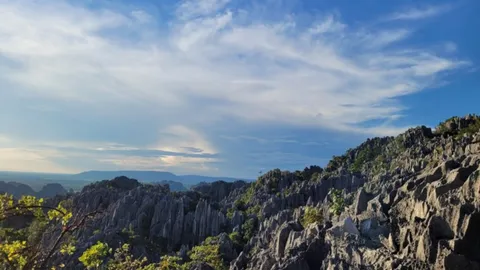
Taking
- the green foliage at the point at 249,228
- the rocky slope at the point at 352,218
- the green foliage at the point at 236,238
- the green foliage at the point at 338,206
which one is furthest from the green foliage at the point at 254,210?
the green foliage at the point at 338,206

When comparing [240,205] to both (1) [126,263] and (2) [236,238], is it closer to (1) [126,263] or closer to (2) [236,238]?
(2) [236,238]

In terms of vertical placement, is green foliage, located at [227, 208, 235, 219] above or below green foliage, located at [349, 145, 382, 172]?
below

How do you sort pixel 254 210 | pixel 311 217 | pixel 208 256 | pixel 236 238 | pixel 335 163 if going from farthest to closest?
1. pixel 335 163
2. pixel 254 210
3. pixel 236 238
4. pixel 311 217
5. pixel 208 256

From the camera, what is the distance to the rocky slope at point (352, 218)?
35.3 metres

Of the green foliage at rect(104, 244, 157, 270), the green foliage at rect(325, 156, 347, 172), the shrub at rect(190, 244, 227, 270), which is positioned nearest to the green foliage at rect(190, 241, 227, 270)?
the shrub at rect(190, 244, 227, 270)

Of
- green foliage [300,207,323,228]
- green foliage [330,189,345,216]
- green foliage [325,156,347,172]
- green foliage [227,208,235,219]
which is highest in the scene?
green foliage [325,156,347,172]

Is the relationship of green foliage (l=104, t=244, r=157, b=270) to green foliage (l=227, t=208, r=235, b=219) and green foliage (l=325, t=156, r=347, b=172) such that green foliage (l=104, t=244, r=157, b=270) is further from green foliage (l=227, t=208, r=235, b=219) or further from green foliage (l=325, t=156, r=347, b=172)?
green foliage (l=325, t=156, r=347, b=172)

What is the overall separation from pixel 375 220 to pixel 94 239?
167 ft

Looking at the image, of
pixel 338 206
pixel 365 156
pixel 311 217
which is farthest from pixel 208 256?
pixel 365 156

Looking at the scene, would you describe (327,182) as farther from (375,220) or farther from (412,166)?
(375,220)

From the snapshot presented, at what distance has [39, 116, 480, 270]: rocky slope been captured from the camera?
3528cm

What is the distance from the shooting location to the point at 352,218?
46.1 metres

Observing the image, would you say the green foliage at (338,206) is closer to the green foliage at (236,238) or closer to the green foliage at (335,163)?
the green foliage at (236,238)

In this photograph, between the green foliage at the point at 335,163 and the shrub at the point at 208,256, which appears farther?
the green foliage at the point at 335,163
